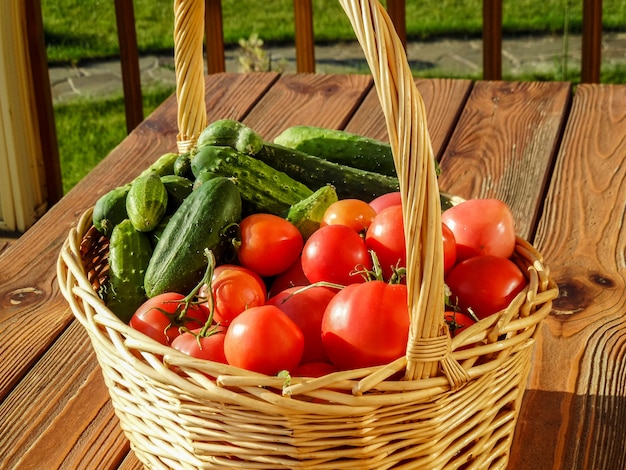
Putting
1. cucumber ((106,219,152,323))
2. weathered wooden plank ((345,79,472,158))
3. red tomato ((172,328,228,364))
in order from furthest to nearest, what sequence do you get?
1. weathered wooden plank ((345,79,472,158))
2. cucumber ((106,219,152,323))
3. red tomato ((172,328,228,364))

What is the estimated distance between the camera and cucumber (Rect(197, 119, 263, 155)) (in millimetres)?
1262

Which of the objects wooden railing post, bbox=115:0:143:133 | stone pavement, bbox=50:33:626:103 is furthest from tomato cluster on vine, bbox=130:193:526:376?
stone pavement, bbox=50:33:626:103

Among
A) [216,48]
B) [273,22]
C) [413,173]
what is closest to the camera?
[413,173]

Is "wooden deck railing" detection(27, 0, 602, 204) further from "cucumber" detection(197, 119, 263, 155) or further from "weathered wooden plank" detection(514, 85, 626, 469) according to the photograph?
"cucumber" detection(197, 119, 263, 155)

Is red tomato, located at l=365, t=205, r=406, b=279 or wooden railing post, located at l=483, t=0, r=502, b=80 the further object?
wooden railing post, located at l=483, t=0, r=502, b=80

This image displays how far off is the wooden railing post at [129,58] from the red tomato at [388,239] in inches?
59.6

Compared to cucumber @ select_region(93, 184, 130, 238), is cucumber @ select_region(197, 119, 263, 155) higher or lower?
higher

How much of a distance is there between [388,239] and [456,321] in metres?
0.12

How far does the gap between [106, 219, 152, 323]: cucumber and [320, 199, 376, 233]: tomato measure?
0.24m

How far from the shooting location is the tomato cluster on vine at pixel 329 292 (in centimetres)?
85

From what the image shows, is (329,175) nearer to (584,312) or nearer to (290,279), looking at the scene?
(290,279)

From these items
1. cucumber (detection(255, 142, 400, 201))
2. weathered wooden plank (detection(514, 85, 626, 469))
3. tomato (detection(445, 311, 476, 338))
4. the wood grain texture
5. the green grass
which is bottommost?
the green grass

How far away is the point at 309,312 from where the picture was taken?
923 mm

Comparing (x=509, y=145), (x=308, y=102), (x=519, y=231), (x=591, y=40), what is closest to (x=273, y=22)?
Result: (x=591, y=40)
